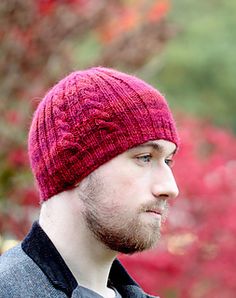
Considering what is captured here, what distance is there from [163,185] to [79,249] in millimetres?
283

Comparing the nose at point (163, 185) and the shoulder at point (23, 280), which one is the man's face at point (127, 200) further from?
the shoulder at point (23, 280)

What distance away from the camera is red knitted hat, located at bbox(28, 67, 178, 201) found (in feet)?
8.69

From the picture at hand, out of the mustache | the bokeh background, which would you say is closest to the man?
the mustache

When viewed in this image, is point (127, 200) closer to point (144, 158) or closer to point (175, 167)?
point (144, 158)

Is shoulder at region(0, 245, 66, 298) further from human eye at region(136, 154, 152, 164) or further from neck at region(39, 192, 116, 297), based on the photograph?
human eye at region(136, 154, 152, 164)

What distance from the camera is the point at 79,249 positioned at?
261 centimetres

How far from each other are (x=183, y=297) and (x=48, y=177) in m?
4.80

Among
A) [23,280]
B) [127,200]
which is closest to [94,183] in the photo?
[127,200]

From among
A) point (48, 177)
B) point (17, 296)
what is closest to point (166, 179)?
point (48, 177)

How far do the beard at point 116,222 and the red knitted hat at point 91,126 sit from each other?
85 millimetres

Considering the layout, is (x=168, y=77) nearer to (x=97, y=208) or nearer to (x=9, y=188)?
(x=9, y=188)

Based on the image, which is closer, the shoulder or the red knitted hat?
the shoulder

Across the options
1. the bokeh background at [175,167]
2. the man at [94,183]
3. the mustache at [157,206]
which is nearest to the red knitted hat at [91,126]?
the man at [94,183]

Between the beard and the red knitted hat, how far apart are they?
8cm
